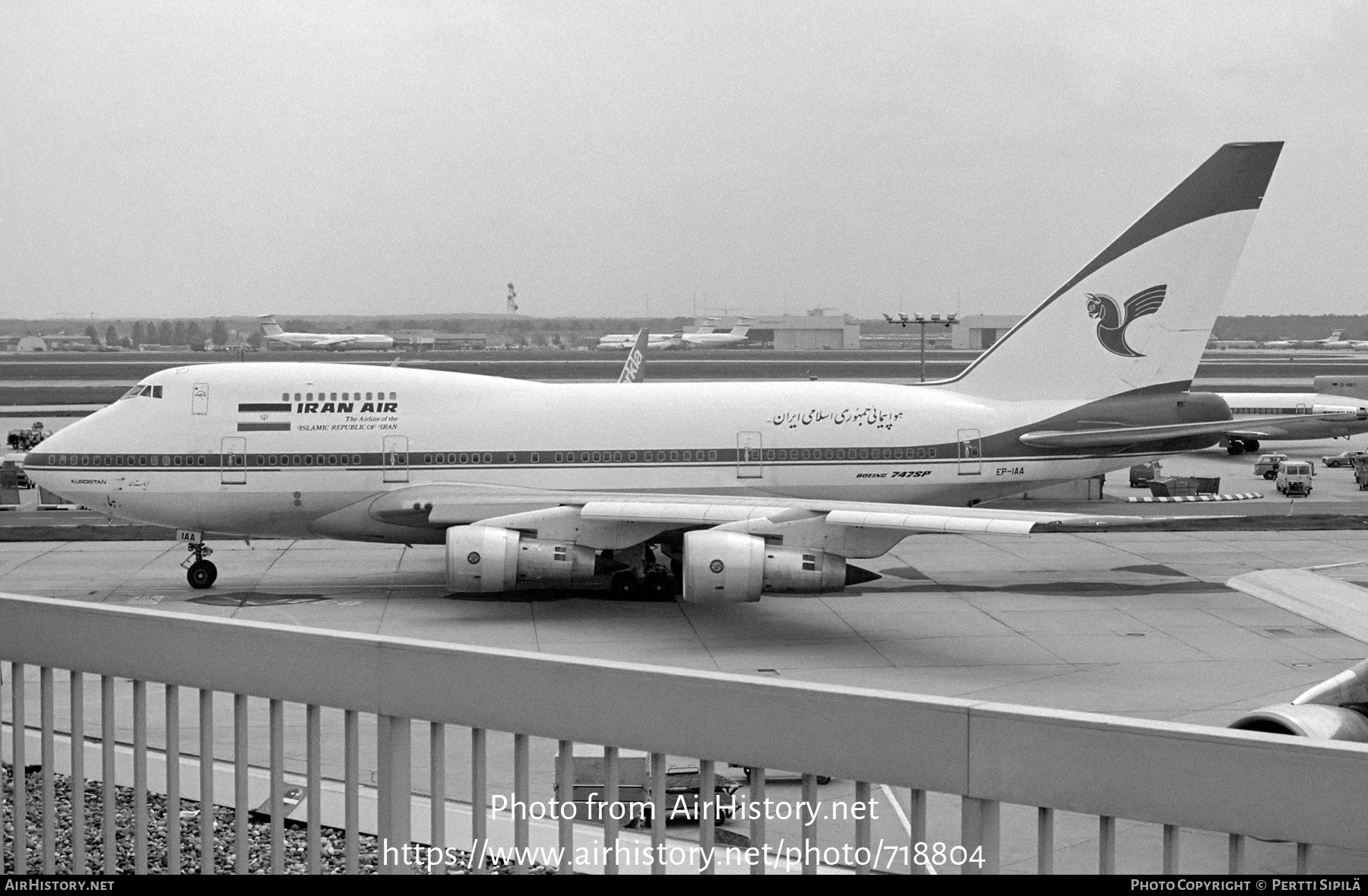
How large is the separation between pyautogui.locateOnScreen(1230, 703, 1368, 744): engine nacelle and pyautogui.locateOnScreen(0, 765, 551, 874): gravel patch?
21.0 feet

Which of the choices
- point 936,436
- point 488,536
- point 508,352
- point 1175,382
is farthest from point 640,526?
point 508,352

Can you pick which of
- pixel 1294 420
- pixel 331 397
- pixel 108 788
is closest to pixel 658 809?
pixel 108 788

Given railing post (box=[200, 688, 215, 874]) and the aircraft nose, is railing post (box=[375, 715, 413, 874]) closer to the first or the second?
railing post (box=[200, 688, 215, 874])

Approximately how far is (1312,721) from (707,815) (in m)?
7.54

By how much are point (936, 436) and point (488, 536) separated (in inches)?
325

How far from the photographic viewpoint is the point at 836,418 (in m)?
25.2

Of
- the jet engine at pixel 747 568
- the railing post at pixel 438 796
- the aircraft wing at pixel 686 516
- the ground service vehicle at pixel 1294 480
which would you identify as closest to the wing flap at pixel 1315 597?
the railing post at pixel 438 796

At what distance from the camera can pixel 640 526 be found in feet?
76.1

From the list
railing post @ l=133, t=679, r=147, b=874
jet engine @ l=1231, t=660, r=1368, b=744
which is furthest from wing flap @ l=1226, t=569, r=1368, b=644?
railing post @ l=133, t=679, r=147, b=874

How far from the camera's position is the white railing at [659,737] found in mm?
3455

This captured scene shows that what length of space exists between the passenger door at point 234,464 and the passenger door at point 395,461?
7.78ft

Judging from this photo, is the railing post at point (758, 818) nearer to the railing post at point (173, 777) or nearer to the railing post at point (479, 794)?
the railing post at point (479, 794)
